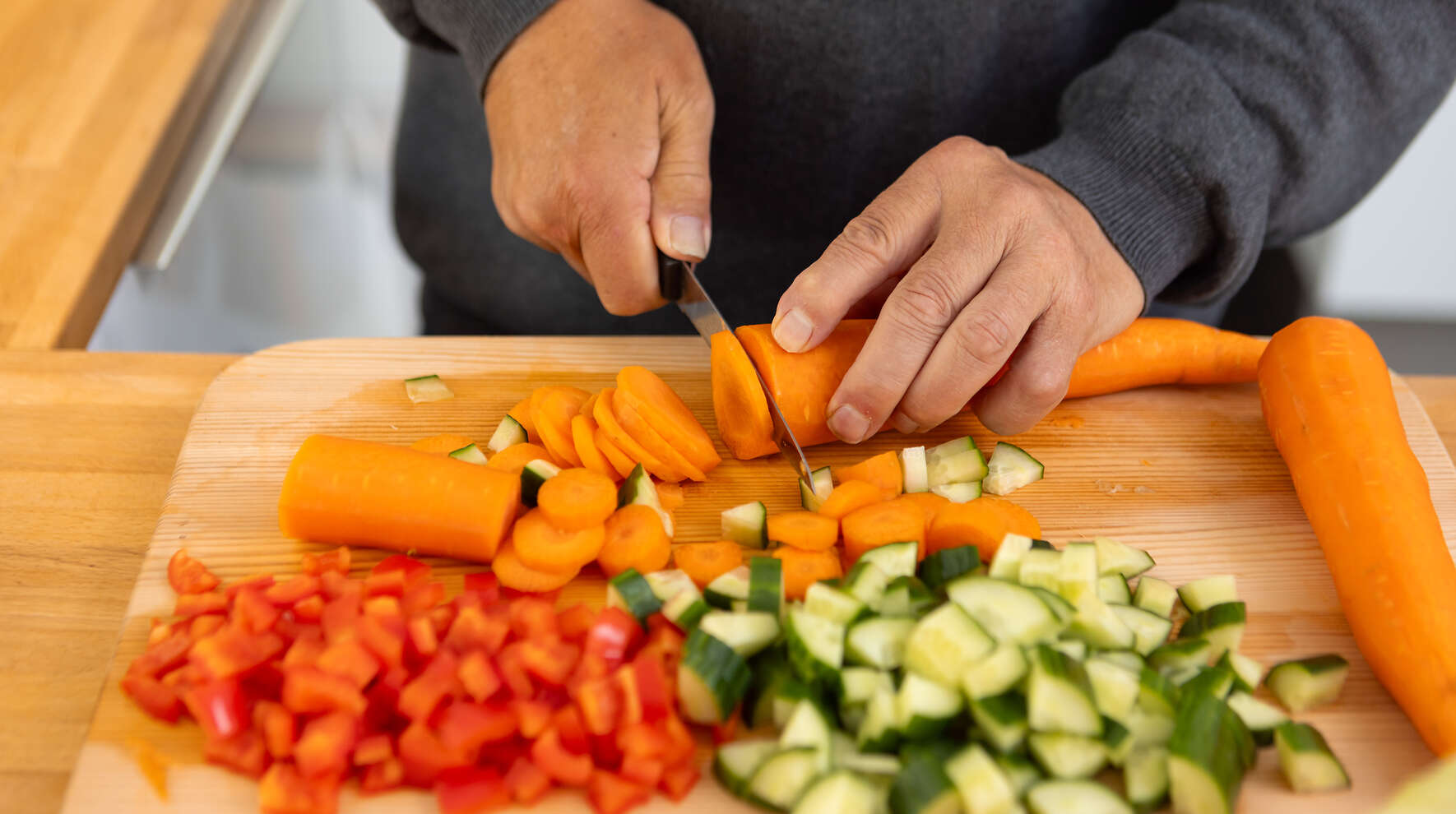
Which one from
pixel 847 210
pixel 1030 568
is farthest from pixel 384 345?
pixel 1030 568

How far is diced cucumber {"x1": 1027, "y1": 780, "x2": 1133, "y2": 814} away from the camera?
4.35 ft

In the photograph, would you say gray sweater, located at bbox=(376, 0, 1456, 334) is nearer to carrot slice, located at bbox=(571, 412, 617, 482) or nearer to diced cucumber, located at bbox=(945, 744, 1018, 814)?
carrot slice, located at bbox=(571, 412, 617, 482)

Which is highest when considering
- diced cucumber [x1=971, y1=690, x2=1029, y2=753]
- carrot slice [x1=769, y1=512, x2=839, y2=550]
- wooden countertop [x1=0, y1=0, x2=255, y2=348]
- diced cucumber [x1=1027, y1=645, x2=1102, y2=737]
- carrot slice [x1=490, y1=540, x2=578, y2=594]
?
diced cucumber [x1=1027, y1=645, x2=1102, y2=737]

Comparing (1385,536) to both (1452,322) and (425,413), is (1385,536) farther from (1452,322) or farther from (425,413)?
(1452,322)

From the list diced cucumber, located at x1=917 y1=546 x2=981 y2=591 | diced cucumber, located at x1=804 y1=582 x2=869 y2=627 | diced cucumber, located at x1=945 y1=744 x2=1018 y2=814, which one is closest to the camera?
diced cucumber, located at x1=945 y1=744 x2=1018 y2=814

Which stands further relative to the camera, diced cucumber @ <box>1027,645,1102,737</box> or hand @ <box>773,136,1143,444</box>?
hand @ <box>773,136,1143,444</box>

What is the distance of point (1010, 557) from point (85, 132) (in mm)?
2606

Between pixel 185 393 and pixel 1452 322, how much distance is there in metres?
4.47

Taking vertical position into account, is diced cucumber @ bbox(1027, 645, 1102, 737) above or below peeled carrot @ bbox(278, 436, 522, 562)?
above

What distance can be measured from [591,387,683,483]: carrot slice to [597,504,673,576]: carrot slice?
A: 0.14 metres

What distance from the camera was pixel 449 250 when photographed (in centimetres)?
292

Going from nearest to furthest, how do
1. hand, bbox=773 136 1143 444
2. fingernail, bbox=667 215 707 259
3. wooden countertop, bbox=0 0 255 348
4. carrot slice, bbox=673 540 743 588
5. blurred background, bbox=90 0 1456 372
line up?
carrot slice, bbox=673 540 743 588 → hand, bbox=773 136 1143 444 → fingernail, bbox=667 215 707 259 → wooden countertop, bbox=0 0 255 348 → blurred background, bbox=90 0 1456 372

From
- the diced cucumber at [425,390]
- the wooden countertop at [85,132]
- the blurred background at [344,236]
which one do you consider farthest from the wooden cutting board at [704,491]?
the blurred background at [344,236]

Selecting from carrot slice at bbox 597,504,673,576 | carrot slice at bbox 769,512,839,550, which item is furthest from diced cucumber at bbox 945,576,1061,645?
carrot slice at bbox 597,504,673,576
